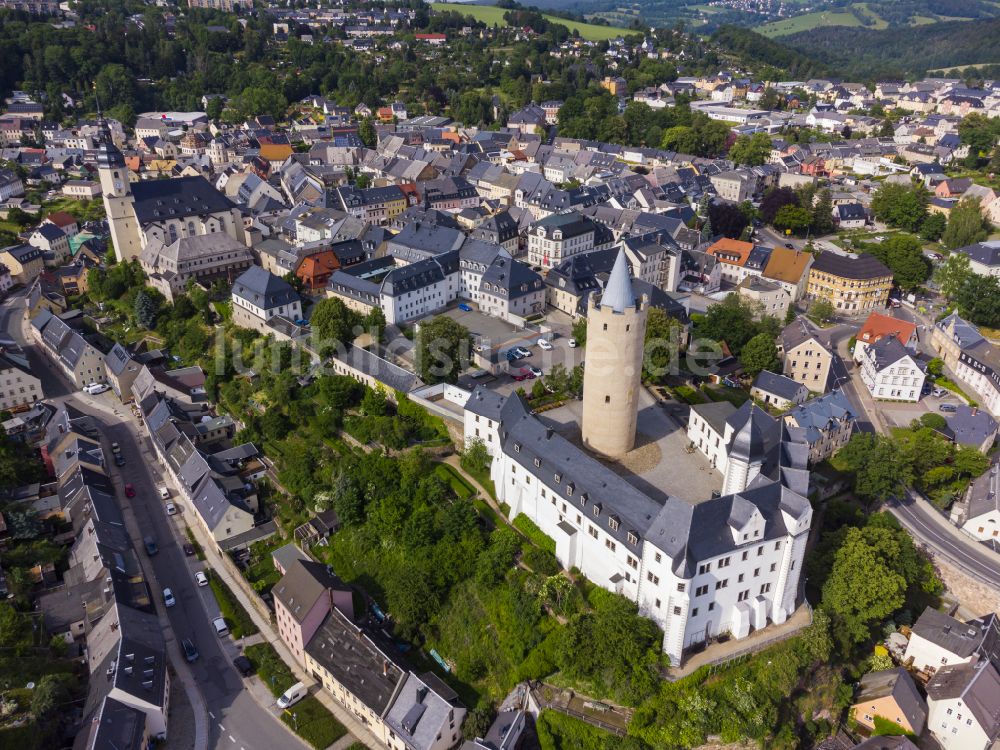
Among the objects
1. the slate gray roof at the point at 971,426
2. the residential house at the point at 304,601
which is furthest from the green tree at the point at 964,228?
the residential house at the point at 304,601

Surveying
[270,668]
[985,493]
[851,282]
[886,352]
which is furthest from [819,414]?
[270,668]

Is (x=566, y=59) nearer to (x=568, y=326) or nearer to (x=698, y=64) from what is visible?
(x=698, y=64)

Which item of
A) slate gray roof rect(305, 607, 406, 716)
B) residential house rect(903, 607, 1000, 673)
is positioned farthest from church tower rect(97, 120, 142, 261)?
residential house rect(903, 607, 1000, 673)

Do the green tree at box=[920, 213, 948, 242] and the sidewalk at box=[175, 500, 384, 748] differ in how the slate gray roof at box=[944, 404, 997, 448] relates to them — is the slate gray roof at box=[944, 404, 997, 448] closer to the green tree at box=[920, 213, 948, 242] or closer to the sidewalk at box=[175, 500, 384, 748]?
the green tree at box=[920, 213, 948, 242]

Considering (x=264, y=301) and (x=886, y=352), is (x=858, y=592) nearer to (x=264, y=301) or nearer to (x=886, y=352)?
(x=886, y=352)

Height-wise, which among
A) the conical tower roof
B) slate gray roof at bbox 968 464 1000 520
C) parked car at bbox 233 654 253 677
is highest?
the conical tower roof
